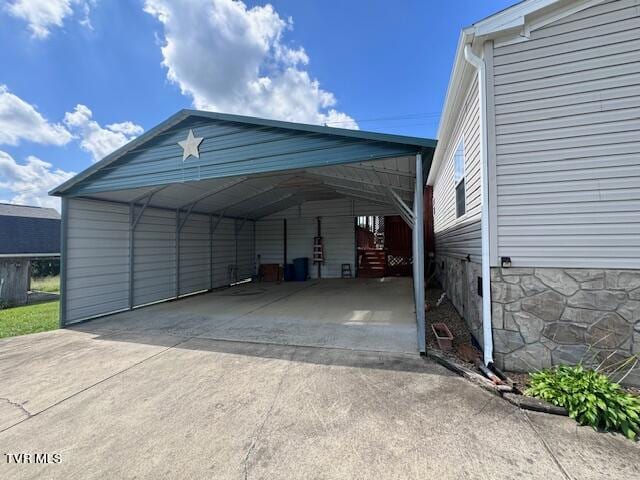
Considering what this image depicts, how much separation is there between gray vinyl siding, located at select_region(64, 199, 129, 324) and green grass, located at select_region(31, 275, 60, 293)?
363 inches

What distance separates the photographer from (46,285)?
1362cm

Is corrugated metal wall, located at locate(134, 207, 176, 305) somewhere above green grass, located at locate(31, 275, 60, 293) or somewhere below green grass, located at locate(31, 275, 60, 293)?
above

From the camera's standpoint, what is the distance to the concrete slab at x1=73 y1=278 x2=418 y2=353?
4.40 m

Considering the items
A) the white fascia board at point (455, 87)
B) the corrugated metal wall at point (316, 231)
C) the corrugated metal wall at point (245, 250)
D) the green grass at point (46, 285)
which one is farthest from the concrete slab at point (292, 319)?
the green grass at point (46, 285)

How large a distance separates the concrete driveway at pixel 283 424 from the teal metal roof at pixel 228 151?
2.92 m

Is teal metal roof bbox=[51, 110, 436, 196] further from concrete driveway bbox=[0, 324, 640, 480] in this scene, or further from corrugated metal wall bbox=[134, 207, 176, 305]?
concrete driveway bbox=[0, 324, 640, 480]

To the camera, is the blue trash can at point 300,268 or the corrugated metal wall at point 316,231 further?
the corrugated metal wall at point 316,231

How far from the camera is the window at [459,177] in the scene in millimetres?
4727

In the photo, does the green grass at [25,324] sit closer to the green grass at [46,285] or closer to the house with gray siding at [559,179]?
the green grass at [46,285]

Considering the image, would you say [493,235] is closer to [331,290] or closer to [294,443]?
[294,443]

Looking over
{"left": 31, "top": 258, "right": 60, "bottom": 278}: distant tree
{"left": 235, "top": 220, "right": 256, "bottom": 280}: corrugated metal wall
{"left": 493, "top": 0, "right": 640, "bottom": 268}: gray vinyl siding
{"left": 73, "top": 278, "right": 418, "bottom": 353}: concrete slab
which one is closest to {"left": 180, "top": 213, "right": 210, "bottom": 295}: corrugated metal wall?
{"left": 73, "top": 278, "right": 418, "bottom": 353}: concrete slab

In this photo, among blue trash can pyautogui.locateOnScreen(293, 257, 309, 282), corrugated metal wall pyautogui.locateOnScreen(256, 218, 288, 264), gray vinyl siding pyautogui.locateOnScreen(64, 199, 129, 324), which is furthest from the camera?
corrugated metal wall pyautogui.locateOnScreen(256, 218, 288, 264)

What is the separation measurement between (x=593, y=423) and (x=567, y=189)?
7.11 feet

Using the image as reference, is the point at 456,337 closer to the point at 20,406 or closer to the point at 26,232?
the point at 20,406
